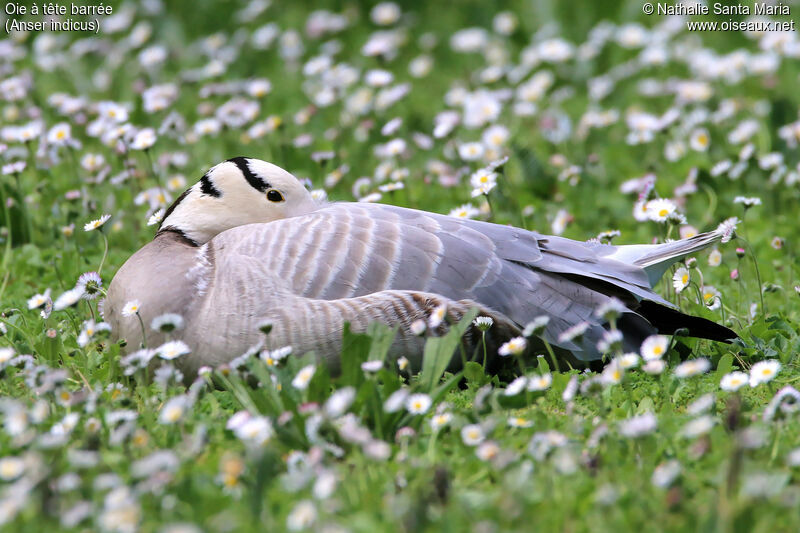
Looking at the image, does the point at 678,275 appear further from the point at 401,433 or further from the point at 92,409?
the point at 92,409

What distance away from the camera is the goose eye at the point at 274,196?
491 cm

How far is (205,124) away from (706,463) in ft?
15.8

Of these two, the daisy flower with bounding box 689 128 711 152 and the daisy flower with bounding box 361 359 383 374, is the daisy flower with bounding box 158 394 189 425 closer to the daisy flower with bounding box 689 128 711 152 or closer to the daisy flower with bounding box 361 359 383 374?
the daisy flower with bounding box 361 359 383 374

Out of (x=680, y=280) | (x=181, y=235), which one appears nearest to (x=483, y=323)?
(x=680, y=280)

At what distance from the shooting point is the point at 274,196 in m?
4.93

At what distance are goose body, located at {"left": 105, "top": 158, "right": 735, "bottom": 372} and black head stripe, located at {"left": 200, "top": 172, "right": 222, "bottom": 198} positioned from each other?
240 millimetres

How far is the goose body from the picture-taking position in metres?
4.19

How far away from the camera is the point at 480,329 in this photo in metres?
4.21

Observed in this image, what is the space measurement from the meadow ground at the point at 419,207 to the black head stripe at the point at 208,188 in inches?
19.6

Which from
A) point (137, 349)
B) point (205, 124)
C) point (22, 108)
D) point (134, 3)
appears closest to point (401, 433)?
point (137, 349)

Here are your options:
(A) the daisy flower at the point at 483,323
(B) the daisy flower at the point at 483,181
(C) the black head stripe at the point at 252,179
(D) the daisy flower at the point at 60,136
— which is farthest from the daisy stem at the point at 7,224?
(A) the daisy flower at the point at 483,323

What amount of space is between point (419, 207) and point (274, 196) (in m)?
1.95

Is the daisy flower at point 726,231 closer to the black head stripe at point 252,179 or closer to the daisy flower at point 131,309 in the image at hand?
the black head stripe at point 252,179

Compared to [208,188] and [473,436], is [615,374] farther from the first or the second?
[208,188]
